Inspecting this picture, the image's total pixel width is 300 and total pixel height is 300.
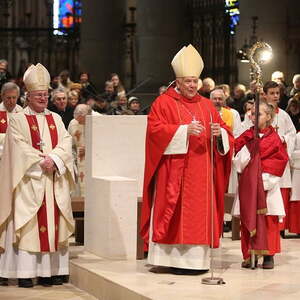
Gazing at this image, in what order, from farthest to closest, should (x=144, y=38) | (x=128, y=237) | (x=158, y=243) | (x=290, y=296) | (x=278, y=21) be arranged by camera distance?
(x=144, y=38) → (x=278, y=21) → (x=128, y=237) → (x=158, y=243) → (x=290, y=296)

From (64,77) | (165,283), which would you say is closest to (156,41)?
(64,77)

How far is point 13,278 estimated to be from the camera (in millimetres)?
10656

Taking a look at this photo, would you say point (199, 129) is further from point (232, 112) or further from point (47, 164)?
point (232, 112)

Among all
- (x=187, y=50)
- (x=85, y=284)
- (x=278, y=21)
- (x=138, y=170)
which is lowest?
(x=85, y=284)

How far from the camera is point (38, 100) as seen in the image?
35.1ft

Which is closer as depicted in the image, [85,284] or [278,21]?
[85,284]

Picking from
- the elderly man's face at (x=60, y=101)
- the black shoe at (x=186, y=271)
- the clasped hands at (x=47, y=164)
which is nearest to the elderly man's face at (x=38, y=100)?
the clasped hands at (x=47, y=164)

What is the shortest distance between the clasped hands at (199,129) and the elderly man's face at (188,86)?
421 millimetres

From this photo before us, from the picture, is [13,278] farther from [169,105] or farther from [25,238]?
[169,105]

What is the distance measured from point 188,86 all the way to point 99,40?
1556 centimetres

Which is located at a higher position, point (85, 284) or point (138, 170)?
point (138, 170)

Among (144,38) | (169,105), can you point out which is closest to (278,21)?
(144,38)

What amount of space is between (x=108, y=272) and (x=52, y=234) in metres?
0.66

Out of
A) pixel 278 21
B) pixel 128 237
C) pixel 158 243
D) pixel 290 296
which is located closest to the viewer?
pixel 290 296
